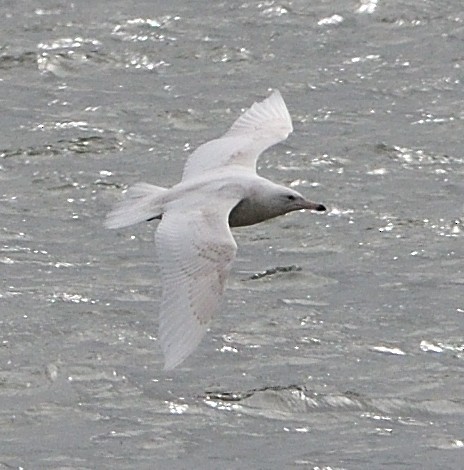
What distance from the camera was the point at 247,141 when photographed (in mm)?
11016

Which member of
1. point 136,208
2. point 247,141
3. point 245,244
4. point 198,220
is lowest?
point 245,244

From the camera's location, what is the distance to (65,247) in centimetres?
1309

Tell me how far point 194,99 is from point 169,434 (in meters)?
6.04

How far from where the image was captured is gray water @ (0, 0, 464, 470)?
10.5 m

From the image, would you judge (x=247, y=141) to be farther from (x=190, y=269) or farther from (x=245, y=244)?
(x=245, y=244)

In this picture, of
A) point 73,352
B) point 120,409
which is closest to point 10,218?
point 73,352

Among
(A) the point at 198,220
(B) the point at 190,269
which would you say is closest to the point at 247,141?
(A) the point at 198,220

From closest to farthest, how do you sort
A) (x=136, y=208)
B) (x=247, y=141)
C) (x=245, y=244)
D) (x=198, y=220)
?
1. (x=198, y=220)
2. (x=136, y=208)
3. (x=247, y=141)
4. (x=245, y=244)

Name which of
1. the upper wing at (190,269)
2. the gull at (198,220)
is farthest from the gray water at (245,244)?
the upper wing at (190,269)

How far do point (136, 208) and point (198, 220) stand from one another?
1.59 feet

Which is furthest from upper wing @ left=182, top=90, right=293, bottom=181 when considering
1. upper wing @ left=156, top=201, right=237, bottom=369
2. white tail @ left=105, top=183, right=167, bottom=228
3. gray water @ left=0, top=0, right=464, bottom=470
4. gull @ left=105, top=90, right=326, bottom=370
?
gray water @ left=0, top=0, right=464, bottom=470

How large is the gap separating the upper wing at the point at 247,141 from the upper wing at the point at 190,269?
1.09 meters

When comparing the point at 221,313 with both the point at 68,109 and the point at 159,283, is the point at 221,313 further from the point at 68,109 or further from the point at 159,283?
the point at 68,109

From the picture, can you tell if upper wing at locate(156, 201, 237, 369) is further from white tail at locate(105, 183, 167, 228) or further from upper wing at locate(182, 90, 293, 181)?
upper wing at locate(182, 90, 293, 181)
